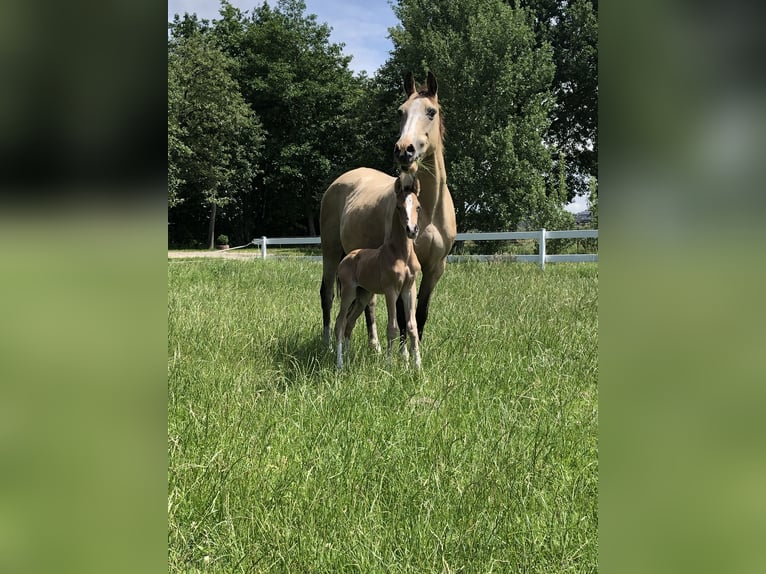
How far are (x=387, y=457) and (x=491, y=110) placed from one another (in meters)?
23.6

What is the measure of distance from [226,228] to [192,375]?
3458 cm

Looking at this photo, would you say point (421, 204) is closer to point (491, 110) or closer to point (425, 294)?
point (425, 294)

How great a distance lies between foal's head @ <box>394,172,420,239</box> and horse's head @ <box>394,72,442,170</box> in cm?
12

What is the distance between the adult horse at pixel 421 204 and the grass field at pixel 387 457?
0.67m

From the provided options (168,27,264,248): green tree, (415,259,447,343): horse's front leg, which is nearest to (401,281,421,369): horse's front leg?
(415,259,447,343): horse's front leg

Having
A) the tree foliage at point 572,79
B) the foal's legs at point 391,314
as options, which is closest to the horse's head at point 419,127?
the foal's legs at point 391,314

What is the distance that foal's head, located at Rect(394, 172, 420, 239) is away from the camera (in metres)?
3.63

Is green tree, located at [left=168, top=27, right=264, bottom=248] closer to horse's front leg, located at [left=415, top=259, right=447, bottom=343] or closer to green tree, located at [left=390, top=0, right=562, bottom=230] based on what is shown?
green tree, located at [left=390, top=0, right=562, bottom=230]

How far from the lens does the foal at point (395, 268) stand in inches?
146

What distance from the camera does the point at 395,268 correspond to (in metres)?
3.78

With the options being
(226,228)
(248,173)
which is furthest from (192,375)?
(226,228)
